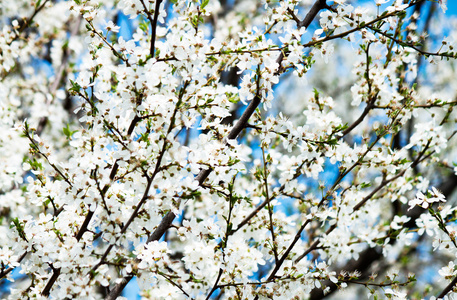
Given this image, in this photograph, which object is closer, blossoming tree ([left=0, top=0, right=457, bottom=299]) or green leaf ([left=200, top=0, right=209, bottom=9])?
blossoming tree ([left=0, top=0, right=457, bottom=299])

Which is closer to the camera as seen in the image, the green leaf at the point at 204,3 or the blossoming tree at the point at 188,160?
the blossoming tree at the point at 188,160

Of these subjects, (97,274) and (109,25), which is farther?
(109,25)

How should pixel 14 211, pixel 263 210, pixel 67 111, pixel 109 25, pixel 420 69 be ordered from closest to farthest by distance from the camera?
pixel 109 25 < pixel 263 210 < pixel 14 211 < pixel 420 69 < pixel 67 111

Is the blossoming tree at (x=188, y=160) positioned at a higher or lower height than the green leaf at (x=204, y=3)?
lower

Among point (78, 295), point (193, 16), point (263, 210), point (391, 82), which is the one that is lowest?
point (78, 295)

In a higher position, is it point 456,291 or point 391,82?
point 391,82

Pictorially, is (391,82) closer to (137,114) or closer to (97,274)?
(137,114)

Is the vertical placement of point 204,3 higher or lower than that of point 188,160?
higher

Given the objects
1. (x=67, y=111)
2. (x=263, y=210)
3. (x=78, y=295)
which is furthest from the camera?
(x=67, y=111)

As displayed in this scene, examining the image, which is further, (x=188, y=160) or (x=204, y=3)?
(x=204, y=3)

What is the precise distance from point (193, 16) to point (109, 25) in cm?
66

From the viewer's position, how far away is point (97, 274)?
2.54 metres

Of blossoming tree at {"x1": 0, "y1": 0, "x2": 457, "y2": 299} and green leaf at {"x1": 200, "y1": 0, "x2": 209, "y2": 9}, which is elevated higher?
green leaf at {"x1": 200, "y1": 0, "x2": 209, "y2": 9}

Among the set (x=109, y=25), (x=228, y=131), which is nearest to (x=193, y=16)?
(x=109, y=25)
